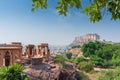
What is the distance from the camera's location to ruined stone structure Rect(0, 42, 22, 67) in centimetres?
3054

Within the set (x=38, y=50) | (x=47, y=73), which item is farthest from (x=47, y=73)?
(x=38, y=50)

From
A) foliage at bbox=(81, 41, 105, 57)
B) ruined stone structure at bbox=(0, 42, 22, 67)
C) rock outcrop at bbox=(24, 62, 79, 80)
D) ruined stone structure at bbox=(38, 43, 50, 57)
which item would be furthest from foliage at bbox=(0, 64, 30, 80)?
foliage at bbox=(81, 41, 105, 57)

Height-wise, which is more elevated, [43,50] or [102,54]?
[43,50]

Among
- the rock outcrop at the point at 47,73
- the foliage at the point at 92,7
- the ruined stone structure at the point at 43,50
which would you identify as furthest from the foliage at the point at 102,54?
the foliage at the point at 92,7

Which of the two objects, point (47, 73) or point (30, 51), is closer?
point (47, 73)

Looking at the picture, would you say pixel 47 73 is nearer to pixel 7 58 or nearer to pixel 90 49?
pixel 7 58

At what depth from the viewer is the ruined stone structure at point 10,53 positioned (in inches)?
1202

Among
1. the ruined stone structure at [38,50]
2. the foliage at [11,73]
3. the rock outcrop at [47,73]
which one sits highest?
the ruined stone structure at [38,50]

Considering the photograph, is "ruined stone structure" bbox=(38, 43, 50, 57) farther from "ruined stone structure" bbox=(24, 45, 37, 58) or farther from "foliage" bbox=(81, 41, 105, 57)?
"foliage" bbox=(81, 41, 105, 57)

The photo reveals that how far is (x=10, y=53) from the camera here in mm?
31031

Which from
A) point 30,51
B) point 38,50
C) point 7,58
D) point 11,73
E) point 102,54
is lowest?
point 11,73

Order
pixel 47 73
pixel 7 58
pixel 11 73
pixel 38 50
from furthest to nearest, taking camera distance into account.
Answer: pixel 38 50 < pixel 47 73 < pixel 7 58 < pixel 11 73

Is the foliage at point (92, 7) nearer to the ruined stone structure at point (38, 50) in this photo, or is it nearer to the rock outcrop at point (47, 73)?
the rock outcrop at point (47, 73)

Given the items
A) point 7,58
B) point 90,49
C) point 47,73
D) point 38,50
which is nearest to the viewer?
point 7,58
